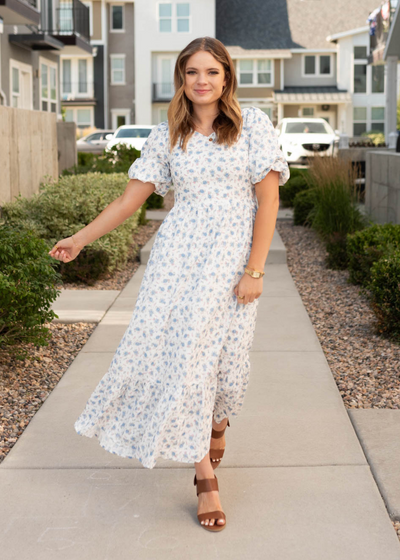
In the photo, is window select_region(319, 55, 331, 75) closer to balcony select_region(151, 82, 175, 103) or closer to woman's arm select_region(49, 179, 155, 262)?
balcony select_region(151, 82, 175, 103)

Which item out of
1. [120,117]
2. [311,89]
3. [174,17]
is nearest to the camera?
[174,17]

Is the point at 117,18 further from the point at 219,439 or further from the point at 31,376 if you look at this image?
the point at 219,439

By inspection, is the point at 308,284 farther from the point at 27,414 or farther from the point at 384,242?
the point at 27,414

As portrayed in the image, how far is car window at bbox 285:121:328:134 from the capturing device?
74.8ft

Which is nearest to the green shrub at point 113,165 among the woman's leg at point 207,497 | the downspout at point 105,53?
the woman's leg at point 207,497

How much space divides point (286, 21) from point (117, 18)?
9380mm

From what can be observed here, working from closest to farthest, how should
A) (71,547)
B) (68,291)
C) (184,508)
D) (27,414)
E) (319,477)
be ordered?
(71,547), (184,508), (319,477), (27,414), (68,291)

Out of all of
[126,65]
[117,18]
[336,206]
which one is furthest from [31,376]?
[117,18]

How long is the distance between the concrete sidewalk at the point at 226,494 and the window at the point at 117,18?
38.7 metres

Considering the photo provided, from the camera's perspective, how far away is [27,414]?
398 cm

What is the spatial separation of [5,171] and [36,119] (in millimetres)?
1497

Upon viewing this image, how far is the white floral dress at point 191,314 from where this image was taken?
2754 mm

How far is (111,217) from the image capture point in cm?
295

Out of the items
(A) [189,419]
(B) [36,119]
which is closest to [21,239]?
(A) [189,419]
